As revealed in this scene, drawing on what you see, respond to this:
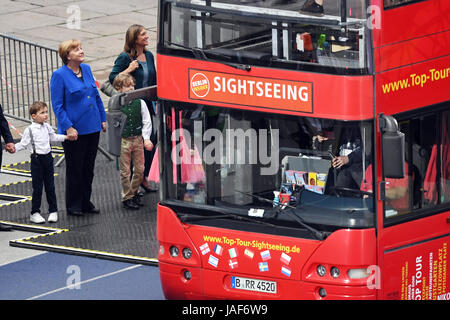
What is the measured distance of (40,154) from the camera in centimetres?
1509

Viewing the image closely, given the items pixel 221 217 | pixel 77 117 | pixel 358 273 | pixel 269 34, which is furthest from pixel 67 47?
pixel 358 273

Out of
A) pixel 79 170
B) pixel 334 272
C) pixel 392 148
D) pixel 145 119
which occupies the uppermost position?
pixel 392 148

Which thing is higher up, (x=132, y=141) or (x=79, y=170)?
(x=132, y=141)

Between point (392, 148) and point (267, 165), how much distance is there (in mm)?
1231

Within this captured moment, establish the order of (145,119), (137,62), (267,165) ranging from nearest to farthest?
1. (267,165)
2. (145,119)
3. (137,62)

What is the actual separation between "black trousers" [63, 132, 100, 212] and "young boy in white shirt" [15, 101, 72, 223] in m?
0.29

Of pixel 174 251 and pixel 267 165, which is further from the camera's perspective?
pixel 174 251

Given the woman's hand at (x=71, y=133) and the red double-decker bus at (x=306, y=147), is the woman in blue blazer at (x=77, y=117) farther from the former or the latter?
the red double-decker bus at (x=306, y=147)

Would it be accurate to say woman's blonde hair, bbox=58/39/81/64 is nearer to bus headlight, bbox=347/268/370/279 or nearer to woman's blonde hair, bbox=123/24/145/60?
woman's blonde hair, bbox=123/24/145/60

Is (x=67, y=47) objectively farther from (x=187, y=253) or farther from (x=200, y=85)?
(x=187, y=253)

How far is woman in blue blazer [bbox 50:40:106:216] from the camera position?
15.2 metres

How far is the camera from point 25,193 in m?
16.7

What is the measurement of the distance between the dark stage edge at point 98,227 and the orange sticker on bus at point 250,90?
3161mm

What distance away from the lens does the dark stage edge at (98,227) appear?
47.0 feet
